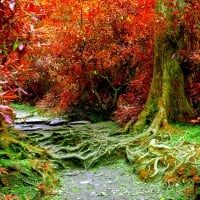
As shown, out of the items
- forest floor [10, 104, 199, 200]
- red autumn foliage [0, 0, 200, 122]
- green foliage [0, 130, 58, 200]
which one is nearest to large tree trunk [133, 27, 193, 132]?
red autumn foliage [0, 0, 200, 122]

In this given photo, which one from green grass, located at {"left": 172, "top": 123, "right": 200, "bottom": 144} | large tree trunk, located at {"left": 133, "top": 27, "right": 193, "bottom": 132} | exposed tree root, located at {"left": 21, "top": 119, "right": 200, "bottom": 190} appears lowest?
exposed tree root, located at {"left": 21, "top": 119, "right": 200, "bottom": 190}

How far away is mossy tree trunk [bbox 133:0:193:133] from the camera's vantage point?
1077cm

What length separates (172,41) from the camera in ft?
36.2

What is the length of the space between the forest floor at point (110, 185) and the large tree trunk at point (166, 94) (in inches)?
83.7

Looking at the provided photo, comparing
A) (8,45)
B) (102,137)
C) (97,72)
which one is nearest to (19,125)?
(97,72)

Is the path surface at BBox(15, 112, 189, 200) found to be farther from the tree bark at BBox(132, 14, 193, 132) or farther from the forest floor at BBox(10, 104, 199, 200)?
the tree bark at BBox(132, 14, 193, 132)

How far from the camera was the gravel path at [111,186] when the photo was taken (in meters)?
6.85

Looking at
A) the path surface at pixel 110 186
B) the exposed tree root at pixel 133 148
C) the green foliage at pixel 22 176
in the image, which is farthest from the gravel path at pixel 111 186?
the green foliage at pixel 22 176

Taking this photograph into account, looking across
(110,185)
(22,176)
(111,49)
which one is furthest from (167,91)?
(22,176)

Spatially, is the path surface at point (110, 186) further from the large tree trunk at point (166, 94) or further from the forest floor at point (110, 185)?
the large tree trunk at point (166, 94)

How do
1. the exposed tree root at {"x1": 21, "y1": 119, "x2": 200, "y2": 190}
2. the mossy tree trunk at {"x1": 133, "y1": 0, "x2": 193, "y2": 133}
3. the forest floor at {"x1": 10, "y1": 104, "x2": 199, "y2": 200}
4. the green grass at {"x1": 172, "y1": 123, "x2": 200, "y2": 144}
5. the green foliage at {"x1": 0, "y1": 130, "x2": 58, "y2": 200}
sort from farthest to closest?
the mossy tree trunk at {"x1": 133, "y1": 0, "x2": 193, "y2": 133} < the green grass at {"x1": 172, "y1": 123, "x2": 200, "y2": 144} < the exposed tree root at {"x1": 21, "y1": 119, "x2": 200, "y2": 190} < the forest floor at {"x1": 10, "y1": 104, "x2": 199, "y2": 200} < the green foliage at {"x1": 0, "y1": 130, "x2": 58, "y2": 200}

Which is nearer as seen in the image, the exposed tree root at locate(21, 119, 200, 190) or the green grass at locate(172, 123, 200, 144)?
the exposed tree root at locate(21, 119, 200, 190)

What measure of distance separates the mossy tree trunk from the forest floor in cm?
214

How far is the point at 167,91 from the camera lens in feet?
35.6
